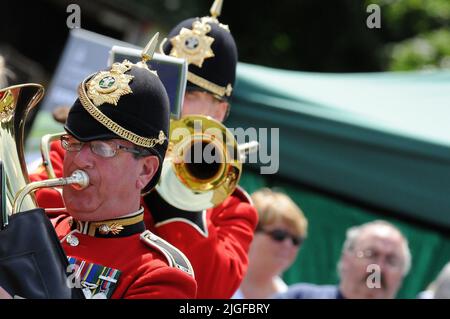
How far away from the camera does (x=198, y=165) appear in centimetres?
314

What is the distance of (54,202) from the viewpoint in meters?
2.93

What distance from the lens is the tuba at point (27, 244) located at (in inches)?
84.7

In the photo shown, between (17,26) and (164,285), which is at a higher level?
(17,26)

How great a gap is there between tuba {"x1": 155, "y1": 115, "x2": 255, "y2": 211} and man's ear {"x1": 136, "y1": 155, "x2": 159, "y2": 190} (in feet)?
1.78

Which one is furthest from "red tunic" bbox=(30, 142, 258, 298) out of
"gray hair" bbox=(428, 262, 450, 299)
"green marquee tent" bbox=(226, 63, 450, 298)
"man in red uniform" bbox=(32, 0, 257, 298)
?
"green marquee tent" bbox=(226, 63, 450, 298)

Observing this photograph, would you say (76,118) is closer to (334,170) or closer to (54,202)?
(54,202)

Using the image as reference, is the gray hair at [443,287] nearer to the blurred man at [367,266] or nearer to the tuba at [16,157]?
the blurred man at [367,266]

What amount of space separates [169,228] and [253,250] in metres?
1.88

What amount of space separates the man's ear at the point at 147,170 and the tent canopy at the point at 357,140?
311cm

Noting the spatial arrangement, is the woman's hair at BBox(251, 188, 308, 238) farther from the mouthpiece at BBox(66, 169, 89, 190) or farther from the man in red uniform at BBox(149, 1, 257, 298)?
the mouthpiece at BBox(66, 169, 89, 190)

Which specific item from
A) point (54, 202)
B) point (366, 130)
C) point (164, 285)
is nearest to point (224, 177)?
point (54, 202)

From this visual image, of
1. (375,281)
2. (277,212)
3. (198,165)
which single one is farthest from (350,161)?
(198,165)

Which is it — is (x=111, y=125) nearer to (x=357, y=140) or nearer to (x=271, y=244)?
(x=271, y=244)

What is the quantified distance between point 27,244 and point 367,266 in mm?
2622
